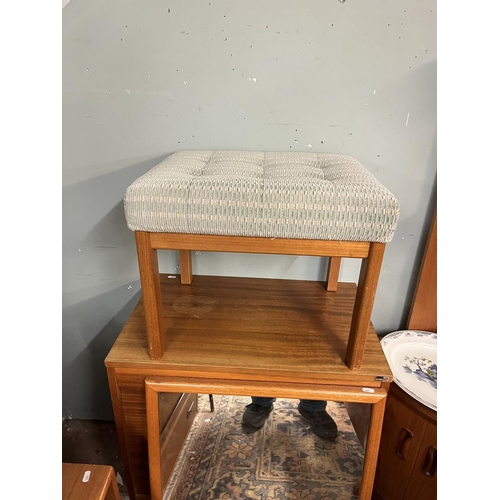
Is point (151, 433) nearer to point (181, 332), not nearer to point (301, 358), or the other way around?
point (181, 332)

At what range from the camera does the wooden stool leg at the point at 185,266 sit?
3.04 ft

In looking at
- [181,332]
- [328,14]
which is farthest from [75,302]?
[328,14]

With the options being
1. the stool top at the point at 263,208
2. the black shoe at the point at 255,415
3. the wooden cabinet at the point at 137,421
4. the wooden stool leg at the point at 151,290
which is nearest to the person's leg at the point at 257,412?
the black shoe at the point at 255,415

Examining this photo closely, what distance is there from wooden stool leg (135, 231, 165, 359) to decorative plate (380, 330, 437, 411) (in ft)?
1.69

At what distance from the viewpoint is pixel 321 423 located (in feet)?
3.15

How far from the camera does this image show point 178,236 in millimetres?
604

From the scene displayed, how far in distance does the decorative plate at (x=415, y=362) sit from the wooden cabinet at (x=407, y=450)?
0.06 ft

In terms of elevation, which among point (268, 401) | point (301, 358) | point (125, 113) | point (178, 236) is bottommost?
point (268, 401)

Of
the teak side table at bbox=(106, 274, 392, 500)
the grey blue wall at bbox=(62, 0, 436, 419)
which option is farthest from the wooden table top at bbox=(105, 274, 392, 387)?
the grey blue wall at bbox=(62, 0, 436, 419)

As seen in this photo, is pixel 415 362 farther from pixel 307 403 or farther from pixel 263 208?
pixel 263 208

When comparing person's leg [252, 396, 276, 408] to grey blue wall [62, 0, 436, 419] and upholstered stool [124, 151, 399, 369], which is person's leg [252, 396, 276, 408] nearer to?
grey blue wall [62, 0, 436, 419]

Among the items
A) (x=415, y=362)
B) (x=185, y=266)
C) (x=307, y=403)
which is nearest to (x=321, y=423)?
(x=307, y=403)
